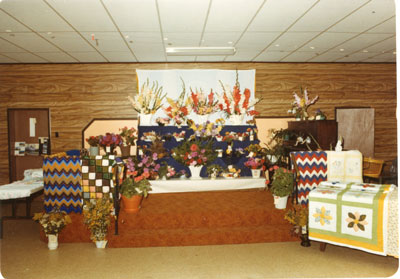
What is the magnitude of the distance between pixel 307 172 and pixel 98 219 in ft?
10.6

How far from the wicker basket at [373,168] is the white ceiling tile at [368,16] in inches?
110

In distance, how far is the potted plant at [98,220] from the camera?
14.2 ft

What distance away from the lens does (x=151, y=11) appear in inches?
186

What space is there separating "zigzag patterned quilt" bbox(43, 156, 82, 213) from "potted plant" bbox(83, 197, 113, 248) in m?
0.47

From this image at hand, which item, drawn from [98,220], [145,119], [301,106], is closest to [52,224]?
[98,220]

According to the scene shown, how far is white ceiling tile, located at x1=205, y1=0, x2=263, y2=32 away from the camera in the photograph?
4.47 meters

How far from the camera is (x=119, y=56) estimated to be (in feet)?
25.2

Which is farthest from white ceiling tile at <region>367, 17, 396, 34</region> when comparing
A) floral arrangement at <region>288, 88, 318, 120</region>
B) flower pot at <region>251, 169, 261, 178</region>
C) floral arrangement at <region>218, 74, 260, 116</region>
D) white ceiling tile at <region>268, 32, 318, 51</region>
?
flower pot at <region>251, 169, 261, 178</region>

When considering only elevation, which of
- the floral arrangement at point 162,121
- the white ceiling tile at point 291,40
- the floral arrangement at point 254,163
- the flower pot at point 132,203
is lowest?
the flower pot at point 132,203

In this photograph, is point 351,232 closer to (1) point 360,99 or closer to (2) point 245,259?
(2) point 245,259

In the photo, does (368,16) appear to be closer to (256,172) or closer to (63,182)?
(256,172)

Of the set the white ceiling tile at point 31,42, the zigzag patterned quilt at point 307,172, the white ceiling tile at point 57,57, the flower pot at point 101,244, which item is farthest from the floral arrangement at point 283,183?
the white ceiling tile at point 57,57

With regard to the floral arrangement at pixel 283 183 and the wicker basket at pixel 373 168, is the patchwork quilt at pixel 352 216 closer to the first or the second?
the floral arrangement at pixel 283 183

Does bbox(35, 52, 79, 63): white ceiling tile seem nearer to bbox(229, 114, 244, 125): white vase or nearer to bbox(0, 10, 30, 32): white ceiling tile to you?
bbox(0, 10, 30, 32): white ceiling tile
